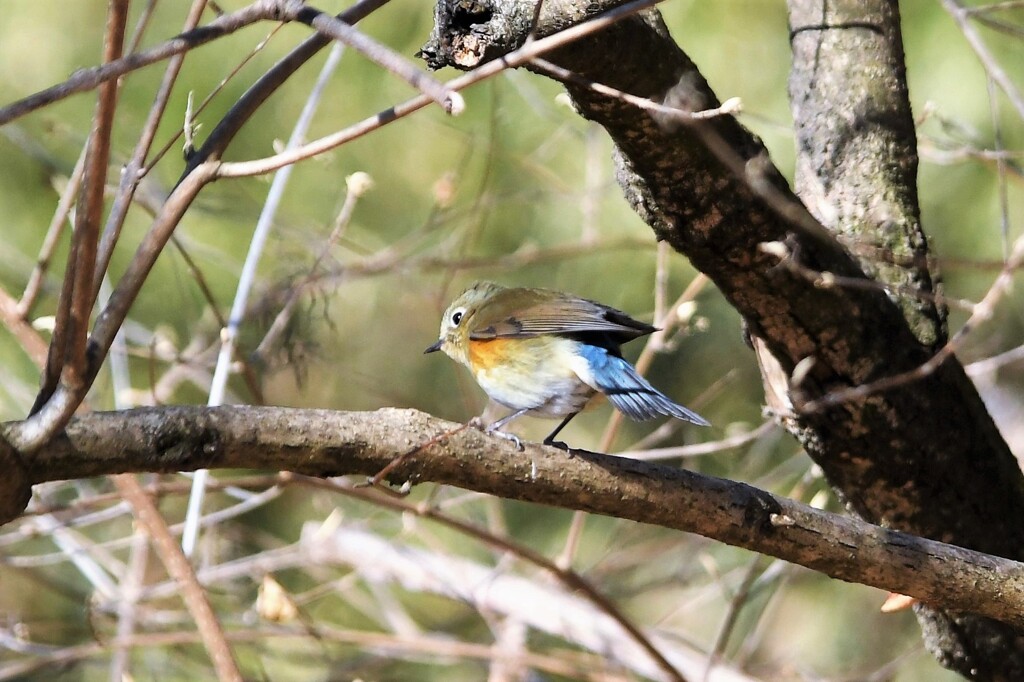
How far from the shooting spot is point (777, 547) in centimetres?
200

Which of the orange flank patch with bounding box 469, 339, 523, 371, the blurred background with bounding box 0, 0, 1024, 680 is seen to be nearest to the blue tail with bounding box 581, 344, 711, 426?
the orange flank patch with bounding box 469, 339, 523, 371

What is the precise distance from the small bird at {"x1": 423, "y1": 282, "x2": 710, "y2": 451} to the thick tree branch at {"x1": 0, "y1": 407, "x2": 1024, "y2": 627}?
0.42 m

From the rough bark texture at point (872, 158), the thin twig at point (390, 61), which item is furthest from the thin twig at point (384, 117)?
the rough bark texture at point (872, 158)

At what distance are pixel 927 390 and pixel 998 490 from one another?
1.08 ft

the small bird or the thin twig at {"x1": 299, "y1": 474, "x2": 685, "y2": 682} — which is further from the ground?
the small bird

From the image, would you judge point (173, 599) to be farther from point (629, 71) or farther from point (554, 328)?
point (629, 71)

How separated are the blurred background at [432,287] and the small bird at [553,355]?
110 centimetres

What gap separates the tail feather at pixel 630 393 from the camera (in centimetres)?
227

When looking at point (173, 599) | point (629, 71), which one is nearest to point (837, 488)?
point (629, 71)

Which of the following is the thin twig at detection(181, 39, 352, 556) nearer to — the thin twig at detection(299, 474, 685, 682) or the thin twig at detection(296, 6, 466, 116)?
the thin twig at detection(299, 474, 685, 682)

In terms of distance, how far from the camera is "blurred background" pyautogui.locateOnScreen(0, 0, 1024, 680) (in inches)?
163

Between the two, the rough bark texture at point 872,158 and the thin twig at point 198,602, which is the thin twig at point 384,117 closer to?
the thin twig at point 198,602

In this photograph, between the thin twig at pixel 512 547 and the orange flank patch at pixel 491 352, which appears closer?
the thin twig at pixel 512 547

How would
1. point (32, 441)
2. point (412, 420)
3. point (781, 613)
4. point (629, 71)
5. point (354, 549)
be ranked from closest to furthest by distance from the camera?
point (32, 441)
point (412, 420)
point (629, 71)
point (354, 549)
point (781, 613)
